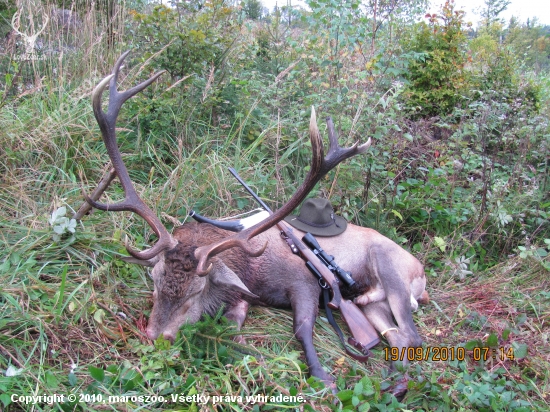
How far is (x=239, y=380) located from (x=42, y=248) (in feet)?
5.82

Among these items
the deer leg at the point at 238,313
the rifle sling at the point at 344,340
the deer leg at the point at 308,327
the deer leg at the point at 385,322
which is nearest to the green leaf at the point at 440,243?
the deer leg at the point at 385,322

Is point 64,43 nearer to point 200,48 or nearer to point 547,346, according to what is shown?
point 200,48

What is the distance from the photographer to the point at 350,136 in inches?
178

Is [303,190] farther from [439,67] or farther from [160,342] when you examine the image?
[439,67]

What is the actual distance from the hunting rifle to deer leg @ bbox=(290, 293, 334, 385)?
144mm

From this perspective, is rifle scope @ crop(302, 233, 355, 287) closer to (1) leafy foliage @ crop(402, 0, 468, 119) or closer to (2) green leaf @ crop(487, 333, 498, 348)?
(2) green leaf @ crop(487, 333, 498, 348)

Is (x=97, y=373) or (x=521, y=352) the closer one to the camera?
(x=97, y=373)

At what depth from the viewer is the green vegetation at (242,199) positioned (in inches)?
113

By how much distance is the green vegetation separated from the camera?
2873mm

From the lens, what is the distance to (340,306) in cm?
358

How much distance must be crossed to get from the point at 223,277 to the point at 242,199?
1.34 metres

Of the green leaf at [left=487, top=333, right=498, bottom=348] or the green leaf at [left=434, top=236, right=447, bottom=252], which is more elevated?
the green leaf at [left=434, top=236, right=447, bottom=252]

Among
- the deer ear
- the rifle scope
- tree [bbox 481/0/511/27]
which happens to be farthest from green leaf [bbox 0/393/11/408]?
tree [bbox 481/0/511/27]

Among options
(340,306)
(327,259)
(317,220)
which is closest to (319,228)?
(317,220)
